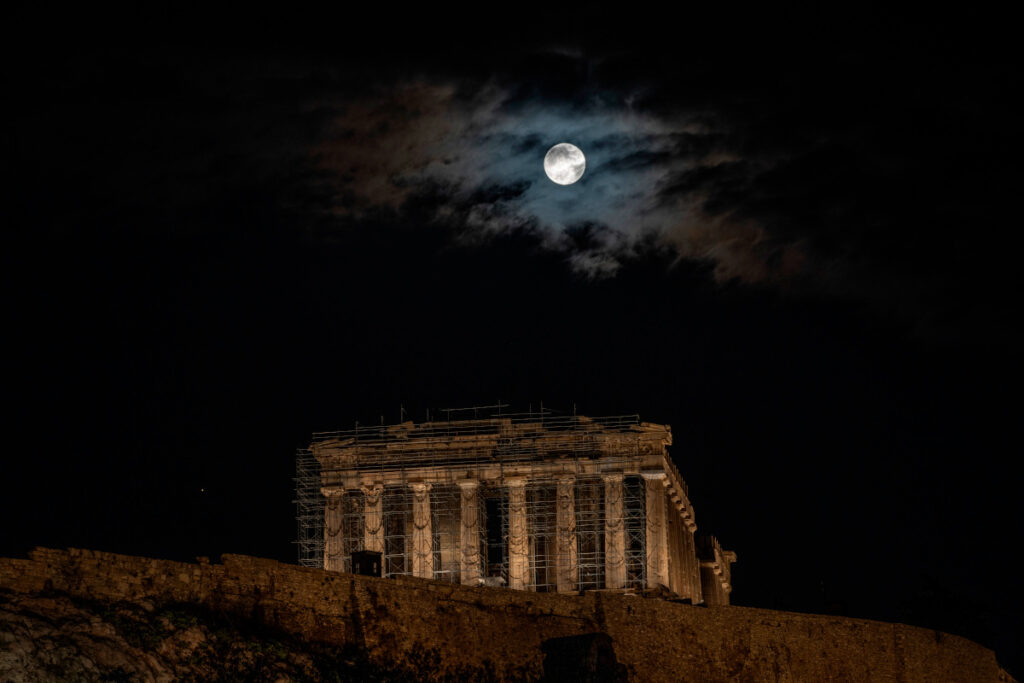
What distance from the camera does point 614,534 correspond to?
75625 mm

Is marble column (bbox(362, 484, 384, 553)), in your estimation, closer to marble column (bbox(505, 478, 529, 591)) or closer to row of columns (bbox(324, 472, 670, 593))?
row of columns (bbox(324, 472, 670, 593))

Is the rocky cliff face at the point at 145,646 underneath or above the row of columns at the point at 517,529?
underneath

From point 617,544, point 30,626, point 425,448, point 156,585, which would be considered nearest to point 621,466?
point 617,544

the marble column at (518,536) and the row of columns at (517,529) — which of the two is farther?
the marble column at (518,536)

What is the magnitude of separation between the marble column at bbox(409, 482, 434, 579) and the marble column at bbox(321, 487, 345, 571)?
322 cm

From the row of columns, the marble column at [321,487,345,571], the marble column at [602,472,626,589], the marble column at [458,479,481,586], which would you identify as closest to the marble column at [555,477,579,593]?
the row of columns

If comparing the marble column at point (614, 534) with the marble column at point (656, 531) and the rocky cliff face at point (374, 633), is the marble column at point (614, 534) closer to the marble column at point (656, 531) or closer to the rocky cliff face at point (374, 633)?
the marble column at point (656, 531)

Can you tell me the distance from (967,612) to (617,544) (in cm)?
1959

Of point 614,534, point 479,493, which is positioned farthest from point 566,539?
point 479,493

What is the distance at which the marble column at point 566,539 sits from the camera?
3006 inches

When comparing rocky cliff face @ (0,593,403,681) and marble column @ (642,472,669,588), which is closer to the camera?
rocky cliff face @ (0,593,403,681)

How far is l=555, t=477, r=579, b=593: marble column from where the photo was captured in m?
76.4

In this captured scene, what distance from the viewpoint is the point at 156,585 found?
45531 millimetres

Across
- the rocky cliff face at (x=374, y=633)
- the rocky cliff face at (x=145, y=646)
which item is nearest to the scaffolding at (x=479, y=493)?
the rocky cliff face at (x=374, y=633)
